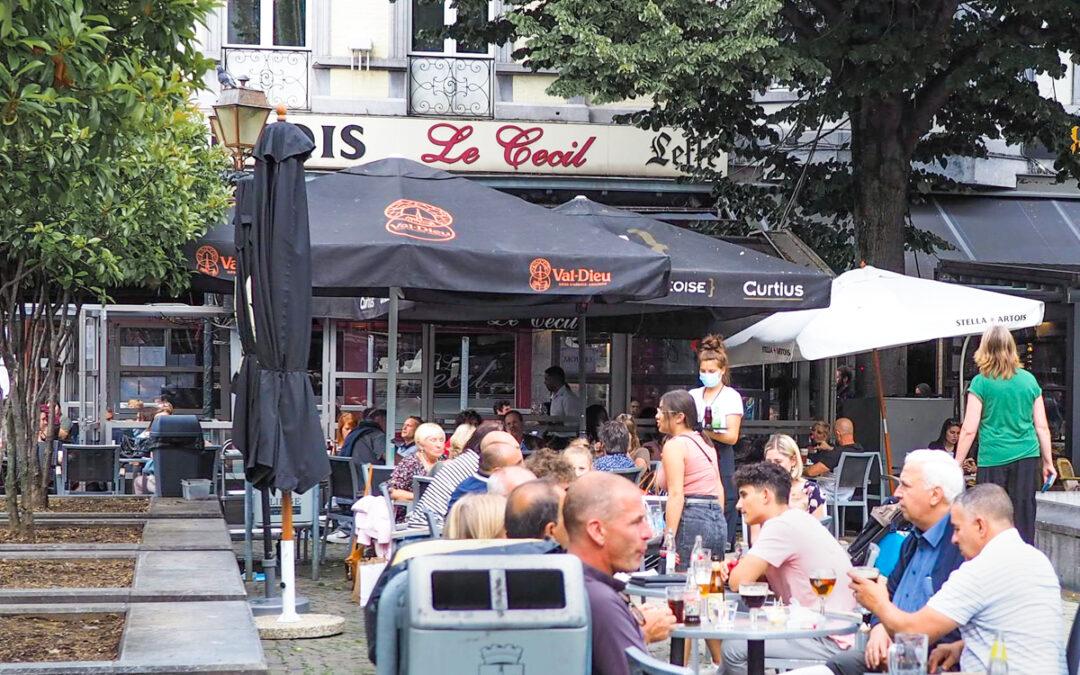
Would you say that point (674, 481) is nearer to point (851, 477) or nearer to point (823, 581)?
point (823, 581)

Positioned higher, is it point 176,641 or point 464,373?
point 464,373

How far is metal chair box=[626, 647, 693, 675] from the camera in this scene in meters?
4.44

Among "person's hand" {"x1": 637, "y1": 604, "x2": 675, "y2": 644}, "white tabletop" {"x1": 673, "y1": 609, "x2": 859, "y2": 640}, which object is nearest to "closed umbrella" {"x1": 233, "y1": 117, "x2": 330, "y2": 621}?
"white tabletop" {"x1": 673, "y1": 609, "x2": 859, "y2": 640}

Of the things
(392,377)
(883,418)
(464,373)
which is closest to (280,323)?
(392,377)

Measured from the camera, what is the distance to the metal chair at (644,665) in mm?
4438

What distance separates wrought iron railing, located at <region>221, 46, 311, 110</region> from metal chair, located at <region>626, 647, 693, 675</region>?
16841 millimetres

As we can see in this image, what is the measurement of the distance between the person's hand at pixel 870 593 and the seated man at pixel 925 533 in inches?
19.7

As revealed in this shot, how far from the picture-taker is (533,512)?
536 centimetres

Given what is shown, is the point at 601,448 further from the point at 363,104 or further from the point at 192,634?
the point at 363,104

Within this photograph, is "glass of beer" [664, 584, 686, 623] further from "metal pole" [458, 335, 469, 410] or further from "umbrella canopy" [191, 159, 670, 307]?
"metal pole" [458, 335, 469, 410]

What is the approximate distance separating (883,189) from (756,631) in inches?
485

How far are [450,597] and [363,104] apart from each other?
17518 mm

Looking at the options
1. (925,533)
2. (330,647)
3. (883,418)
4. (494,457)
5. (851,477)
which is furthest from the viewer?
(883,418)

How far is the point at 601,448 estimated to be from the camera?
1231cm
